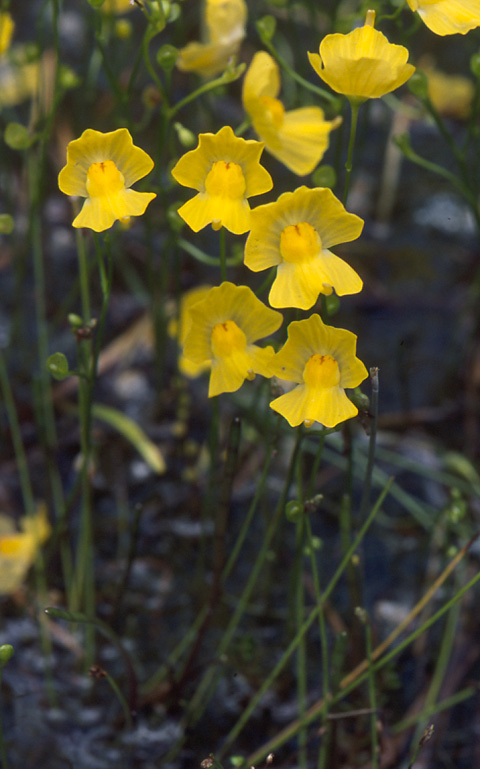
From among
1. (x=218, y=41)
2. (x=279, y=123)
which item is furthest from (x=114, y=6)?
(x=279, y=123)

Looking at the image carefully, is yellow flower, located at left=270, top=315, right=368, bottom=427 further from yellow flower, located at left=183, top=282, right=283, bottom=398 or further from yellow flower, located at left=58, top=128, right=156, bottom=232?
yellow flower, located at left=58, top=128, right=156, bottom=232

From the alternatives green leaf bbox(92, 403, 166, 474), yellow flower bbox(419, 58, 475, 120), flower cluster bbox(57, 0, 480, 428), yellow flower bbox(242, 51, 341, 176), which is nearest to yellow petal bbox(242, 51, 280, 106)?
yellow flower bbox(242, 51, 341, 176)

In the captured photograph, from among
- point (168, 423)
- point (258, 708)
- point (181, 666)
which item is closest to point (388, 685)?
point (258, 708)

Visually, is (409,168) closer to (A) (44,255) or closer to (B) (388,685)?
(A) (44,255)

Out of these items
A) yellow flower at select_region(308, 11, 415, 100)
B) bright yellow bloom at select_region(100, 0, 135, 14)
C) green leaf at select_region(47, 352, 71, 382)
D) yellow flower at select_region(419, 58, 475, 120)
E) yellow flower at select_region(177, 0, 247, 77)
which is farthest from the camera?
yellow flower at select_region(419, 58, 475, 120)

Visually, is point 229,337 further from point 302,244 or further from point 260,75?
point 260,75

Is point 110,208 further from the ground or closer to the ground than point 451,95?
further from the ground
